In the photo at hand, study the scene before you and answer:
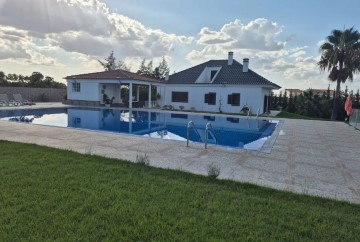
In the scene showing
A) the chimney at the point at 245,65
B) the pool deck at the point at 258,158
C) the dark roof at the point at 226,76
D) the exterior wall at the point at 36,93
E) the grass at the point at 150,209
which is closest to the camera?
the grass at the point at 150,209

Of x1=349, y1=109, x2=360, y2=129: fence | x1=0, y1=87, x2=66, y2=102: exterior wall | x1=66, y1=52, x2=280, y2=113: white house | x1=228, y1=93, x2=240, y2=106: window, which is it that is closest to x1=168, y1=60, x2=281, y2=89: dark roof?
x1=66, y1=52, x2=280, y2=113: white house

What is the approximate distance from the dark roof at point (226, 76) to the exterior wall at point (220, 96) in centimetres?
56

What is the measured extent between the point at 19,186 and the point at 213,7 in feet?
51.6

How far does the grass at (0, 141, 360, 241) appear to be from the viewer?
3.12 meters

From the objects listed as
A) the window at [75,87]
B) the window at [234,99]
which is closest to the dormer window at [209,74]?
the window at [234,99]

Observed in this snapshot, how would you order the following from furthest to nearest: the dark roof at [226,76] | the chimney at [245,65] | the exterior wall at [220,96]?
1. the chimney at [245,65]
2. the dark roof at [226,76]
3. the exterior wall at [220,96]

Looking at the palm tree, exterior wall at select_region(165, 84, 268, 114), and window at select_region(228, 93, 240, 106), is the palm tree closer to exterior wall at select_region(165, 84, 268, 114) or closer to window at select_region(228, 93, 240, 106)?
exterior wall at select_region(165, 84, 268, 114)

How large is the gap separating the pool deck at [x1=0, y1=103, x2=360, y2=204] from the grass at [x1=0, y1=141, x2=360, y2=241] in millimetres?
798

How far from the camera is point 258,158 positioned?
740 cm

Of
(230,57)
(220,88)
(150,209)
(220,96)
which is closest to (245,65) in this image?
(230,57)

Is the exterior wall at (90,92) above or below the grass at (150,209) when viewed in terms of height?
above

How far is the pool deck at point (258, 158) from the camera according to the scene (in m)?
5.38

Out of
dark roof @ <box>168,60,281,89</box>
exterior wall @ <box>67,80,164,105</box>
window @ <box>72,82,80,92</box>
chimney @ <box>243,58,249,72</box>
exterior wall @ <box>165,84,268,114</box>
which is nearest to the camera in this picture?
exterior wall @ <box>165,84,268,114</box>

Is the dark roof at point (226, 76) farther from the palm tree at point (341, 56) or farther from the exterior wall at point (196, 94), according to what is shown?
the palm tree at point (341, 56)
